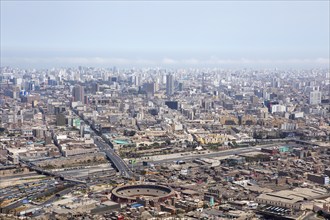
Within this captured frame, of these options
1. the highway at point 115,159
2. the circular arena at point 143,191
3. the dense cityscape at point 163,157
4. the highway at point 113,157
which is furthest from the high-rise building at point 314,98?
the circular arena at point 143,191

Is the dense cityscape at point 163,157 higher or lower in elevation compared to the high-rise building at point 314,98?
lower

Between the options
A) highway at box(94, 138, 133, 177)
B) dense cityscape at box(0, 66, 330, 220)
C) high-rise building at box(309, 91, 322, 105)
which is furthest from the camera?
high-rise building at box(309, 91, 322, 105)

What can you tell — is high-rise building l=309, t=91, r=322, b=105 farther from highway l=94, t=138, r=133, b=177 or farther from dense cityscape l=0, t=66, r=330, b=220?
highway l=94, t=138, r=133, b=177

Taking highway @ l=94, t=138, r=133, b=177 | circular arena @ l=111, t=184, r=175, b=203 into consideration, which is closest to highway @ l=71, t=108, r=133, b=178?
highway @ l=94, t=138, r=133, b=177

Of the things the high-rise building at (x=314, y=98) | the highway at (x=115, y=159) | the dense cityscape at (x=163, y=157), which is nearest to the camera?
the dense cityscape at (x=163, y=157)

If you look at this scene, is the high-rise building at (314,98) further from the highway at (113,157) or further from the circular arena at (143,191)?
the circular arena at (143,191)

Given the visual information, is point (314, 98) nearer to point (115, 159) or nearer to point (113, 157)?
point (113, 157)

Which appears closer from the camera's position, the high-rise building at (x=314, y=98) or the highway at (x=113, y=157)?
the highway at (x=113, y=157)

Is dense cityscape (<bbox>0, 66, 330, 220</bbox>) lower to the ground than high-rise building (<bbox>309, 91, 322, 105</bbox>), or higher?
lower

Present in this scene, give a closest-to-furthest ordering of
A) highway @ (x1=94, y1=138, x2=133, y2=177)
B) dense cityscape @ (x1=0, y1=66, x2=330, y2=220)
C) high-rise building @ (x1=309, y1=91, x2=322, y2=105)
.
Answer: dense cityscape @ (x1=0, y1=66, x2=330, y2=220) < highway @ (x1=94, y1=138, x2=133, y2=177) < high-rise building @ (x1=309, y1=91, x2=322, y2=105)
